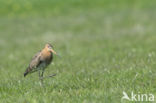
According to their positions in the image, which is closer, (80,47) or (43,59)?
(43,59)

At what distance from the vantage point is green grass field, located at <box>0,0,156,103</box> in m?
7.43

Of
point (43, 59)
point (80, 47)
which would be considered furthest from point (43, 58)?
point (80, 47)

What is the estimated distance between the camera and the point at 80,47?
1773 cm

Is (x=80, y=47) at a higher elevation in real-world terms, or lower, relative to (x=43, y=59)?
lower

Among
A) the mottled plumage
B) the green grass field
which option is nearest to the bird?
the mottled plumage

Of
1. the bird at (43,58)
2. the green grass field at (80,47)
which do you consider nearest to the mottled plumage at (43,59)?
the bird at (43,58)

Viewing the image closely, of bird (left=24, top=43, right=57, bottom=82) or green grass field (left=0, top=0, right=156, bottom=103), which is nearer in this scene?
green grass field (left=0, top=0, right=156, bottom=103)

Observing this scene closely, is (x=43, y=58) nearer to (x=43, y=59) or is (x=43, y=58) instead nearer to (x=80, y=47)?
(x=43, y=59)

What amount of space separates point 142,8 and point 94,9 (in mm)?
4036

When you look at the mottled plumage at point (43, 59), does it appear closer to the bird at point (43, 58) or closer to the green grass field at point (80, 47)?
the bird at point (43, 58)

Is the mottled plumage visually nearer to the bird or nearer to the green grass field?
the bird

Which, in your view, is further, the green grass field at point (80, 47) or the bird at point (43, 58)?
the bird at point (43, 58)

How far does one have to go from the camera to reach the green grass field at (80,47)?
743 cm

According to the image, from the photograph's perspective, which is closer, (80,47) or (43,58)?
(43,58)
